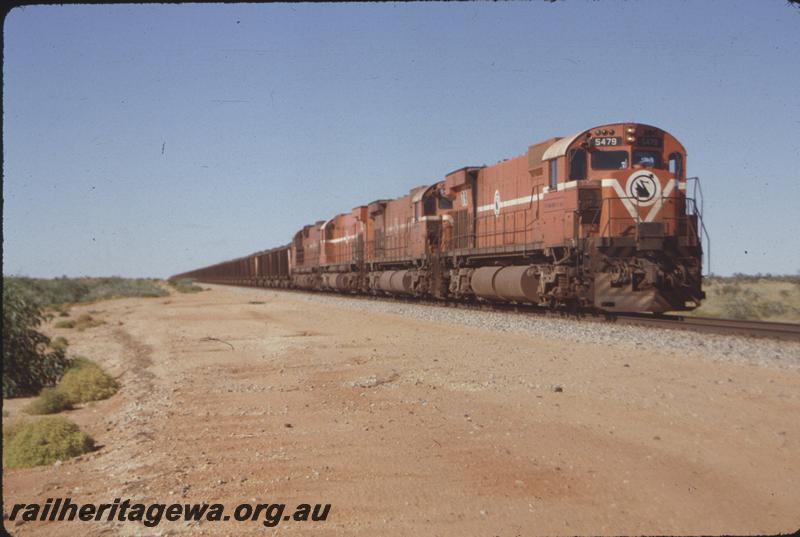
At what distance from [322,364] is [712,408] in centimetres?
597

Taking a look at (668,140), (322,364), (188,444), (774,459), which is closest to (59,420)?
(188,444)

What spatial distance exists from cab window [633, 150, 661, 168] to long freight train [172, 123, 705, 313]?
0.9 inches

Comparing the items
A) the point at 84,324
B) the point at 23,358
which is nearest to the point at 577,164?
the point at 23,358

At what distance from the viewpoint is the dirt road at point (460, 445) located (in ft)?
13.8

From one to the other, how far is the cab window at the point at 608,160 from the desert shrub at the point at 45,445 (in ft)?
39.3

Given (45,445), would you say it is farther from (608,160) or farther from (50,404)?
(608,160)

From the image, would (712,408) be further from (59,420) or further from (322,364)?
(59,420)

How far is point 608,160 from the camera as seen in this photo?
14.9 meters

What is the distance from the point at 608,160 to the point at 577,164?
689mm

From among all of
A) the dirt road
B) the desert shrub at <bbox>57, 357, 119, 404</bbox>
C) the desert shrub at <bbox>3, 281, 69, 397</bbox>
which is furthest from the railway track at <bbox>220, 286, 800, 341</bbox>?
the desert shrub at <bbox>3, 281, 69, 397</bbox>

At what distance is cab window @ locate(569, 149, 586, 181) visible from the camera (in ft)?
49.6

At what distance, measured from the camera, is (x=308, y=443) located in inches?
234

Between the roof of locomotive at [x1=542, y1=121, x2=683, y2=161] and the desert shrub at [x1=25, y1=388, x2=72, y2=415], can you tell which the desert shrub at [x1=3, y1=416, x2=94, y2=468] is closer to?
the desert shrub at [x1=25, y1=388, x2=72, y2=415]

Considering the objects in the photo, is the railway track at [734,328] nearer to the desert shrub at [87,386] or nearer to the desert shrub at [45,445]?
the desert shrub at [87,386]
